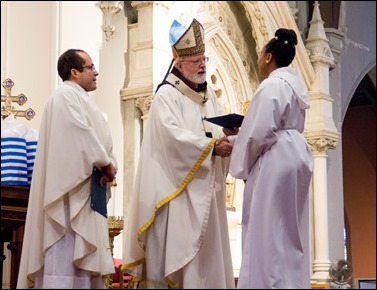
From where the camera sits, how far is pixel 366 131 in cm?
1750

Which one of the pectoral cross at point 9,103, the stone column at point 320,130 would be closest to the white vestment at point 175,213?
the pectoral cross at point 9,103

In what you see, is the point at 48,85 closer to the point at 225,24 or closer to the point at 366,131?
the point at 225,24

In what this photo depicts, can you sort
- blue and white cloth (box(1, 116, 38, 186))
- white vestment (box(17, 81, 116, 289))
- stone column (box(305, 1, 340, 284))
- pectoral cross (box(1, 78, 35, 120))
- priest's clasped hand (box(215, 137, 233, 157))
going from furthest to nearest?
stone column (box(305, 1, 340, 284))
pectoral cross (box(1, 78, 35, 120))
blue and white cloth (box(1, 116, 38, 186))
priest's clasped hand (box(215, 137, 233, 157))
white vestment (box(17, 81, 116, 289))

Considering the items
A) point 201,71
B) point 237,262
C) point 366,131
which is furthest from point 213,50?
point 366,131

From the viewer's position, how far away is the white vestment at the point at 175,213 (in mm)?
4695

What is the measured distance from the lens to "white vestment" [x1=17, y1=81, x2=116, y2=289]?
14.7 feet

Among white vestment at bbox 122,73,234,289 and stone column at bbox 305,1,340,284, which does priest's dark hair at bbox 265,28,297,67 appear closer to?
white vestment at bbox 122,73,234,289

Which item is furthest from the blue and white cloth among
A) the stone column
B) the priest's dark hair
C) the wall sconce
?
the stone column

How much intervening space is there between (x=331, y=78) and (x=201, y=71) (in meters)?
6.40

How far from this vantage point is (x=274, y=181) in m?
4.70

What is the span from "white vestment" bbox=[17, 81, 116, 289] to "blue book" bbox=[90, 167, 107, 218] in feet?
0.08

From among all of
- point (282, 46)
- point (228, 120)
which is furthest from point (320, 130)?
point (228, 120)

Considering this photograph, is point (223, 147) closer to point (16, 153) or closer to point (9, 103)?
point (16, 153)

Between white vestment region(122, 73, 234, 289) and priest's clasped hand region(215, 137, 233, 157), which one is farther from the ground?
priest's clasped hand region(215, 137, 233, 157)
